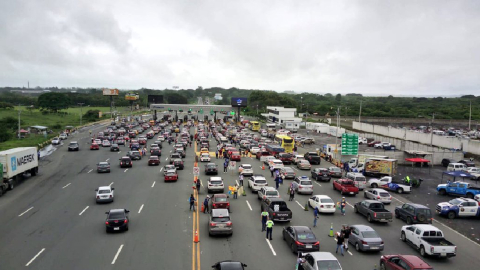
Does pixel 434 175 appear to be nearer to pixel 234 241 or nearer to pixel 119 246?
pixel 234 241

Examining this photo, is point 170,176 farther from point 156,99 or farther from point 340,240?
point 156,99

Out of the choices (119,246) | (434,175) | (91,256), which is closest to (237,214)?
(119,246)

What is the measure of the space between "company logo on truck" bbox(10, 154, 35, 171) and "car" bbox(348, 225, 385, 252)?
101 ft

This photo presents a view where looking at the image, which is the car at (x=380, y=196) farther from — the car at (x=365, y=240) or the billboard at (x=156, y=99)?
the billboard at (x=156, y=99)

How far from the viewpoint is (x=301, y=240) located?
18.8m

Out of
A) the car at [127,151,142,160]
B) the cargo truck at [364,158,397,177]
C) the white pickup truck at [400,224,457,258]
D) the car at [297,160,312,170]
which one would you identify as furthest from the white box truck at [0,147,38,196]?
the cargo truck at [364,158,397,177]

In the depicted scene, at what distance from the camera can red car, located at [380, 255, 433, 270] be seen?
1510cm

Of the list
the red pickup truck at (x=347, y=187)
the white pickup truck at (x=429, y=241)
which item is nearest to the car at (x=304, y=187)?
the red pickup truck at (x=347, y=187)

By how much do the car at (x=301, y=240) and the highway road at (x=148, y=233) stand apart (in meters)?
0.53

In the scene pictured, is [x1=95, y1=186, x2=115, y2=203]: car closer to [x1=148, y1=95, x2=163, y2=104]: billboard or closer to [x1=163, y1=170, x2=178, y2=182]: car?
[x1=163, y1=170, x2=178, y2=182]: car

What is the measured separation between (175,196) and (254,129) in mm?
73856

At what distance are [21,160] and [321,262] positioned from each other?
1302 inches

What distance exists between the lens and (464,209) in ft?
90.7

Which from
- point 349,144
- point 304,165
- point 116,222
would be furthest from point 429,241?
point 349,144
